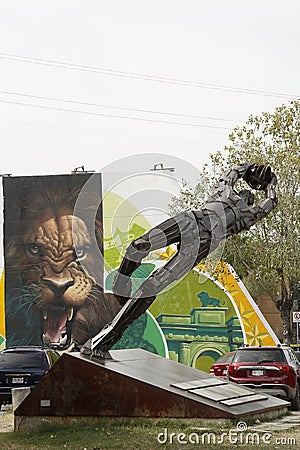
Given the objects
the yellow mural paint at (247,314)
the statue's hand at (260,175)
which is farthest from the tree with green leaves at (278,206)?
the statue's hand at (260,175)

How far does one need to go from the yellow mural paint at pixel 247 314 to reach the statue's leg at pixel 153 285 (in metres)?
19.0

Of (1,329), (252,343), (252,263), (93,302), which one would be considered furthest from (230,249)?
(1,329)

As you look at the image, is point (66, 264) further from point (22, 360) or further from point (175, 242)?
point (175, 242)

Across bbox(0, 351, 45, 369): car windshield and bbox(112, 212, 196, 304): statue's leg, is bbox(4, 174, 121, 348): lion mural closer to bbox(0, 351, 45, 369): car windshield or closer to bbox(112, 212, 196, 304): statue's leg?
bbox(0, 351, 45, 369): car windshield

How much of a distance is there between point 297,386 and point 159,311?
17853 mm

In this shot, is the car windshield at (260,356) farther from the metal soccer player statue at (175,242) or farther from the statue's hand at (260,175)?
the metal soccer player statue at (175,242)

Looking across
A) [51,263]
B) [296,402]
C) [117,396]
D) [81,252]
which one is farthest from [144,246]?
[51,263]

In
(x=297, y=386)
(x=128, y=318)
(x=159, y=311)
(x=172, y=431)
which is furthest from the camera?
(x=159, y=311)

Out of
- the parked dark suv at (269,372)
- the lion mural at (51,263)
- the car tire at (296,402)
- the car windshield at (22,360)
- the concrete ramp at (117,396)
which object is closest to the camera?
the concrete ramp at (117,396)

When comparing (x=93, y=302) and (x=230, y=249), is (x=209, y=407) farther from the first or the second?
(x=93, y=302)

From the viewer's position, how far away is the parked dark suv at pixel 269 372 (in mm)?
17562

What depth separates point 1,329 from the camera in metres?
39.0

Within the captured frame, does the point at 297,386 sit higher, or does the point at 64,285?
the point at 64,285

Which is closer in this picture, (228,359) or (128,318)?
(128,318)
